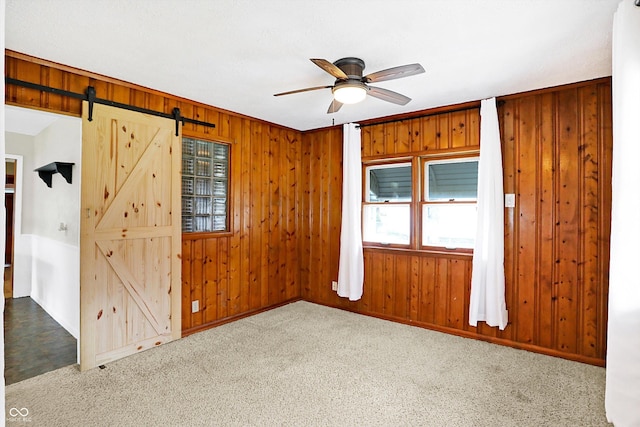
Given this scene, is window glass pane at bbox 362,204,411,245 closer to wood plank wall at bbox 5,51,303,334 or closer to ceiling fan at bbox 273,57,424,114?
wood plank wall at bbox 5,51,303,334

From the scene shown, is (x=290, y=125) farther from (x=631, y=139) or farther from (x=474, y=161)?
(x=631, y=139)

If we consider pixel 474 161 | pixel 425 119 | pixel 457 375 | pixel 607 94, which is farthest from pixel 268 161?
pixel 607 94

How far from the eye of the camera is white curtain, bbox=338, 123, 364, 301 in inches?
163

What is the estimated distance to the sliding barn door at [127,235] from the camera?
2.81m

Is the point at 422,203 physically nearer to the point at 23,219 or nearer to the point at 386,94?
the point at 386,94

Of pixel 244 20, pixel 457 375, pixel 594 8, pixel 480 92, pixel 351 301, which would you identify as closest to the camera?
pixel 594 8

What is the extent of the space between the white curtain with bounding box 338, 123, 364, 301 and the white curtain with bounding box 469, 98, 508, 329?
132 centimetres

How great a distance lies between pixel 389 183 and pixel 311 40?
7.61ft

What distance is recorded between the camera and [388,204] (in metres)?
4.20

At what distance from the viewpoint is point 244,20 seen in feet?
6.66

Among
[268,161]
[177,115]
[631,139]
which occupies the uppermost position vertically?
[177,115]

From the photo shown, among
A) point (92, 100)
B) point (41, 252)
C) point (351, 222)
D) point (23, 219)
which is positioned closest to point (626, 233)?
point (351, 222)

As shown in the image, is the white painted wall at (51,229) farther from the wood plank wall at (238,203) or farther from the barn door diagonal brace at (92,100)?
the wood plank wall at (238,203)

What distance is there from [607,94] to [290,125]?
3277mm
